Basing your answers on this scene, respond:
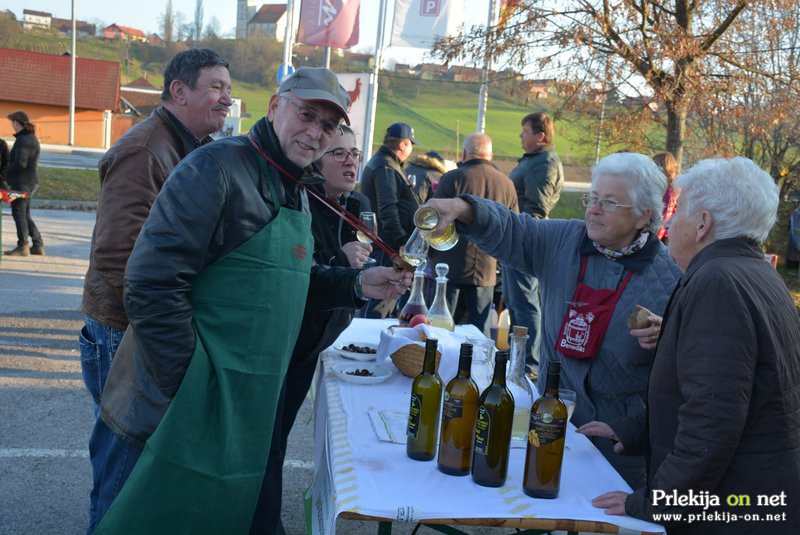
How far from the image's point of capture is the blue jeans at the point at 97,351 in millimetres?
2807

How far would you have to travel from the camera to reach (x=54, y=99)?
4097 centimetres

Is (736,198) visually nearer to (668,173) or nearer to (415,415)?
(415,415)

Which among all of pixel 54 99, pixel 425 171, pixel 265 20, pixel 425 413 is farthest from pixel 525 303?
pixel 265 20

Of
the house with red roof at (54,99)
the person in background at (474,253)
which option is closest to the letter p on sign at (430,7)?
the person in background at (474,253)

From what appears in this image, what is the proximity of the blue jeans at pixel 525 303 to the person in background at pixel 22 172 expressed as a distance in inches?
268

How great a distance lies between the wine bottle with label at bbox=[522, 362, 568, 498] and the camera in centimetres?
192

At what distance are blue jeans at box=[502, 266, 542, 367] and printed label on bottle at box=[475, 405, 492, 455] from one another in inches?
157

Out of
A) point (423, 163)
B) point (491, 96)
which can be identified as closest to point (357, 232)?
point (423, 163)

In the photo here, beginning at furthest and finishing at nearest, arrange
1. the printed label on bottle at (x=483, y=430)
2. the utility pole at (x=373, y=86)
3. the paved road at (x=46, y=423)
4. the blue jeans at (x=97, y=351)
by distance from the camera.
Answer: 1. the utility pole at (x=373, y=86)
2. the paved road at (x=46, y=423)
3. the blue jeans at (x=97, y=351)
4. the printed label on bottle at (x=483, y=430)

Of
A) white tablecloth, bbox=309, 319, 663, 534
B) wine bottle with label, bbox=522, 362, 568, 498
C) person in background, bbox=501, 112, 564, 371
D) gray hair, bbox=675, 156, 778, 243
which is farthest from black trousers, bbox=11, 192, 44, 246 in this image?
gray hair, bbox=675, 156, 778, 243

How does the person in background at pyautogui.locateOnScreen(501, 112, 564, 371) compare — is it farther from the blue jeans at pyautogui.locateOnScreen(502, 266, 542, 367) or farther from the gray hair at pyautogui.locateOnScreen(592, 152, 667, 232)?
the gray hair at pyautogui.locateOnScreen(592, 152, 667, 232)

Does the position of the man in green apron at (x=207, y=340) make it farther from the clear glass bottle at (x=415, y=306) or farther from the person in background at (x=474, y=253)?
the person in background at (x=474, y=253)

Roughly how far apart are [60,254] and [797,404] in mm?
10153

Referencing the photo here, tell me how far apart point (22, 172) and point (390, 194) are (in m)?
6.13
